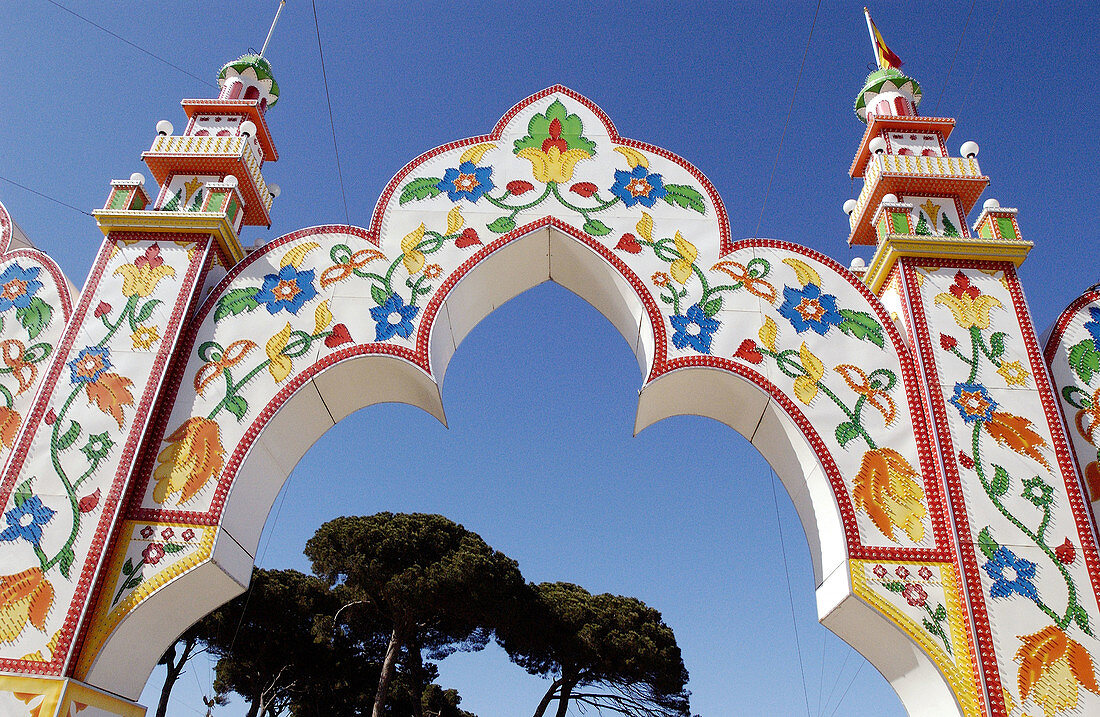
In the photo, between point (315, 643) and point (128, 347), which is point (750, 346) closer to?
point (128, 347)

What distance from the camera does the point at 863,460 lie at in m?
5.08

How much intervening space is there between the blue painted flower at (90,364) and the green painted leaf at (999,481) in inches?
239

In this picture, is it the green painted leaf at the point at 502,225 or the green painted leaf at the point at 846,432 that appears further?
the green painted leaf at the point at 502,225

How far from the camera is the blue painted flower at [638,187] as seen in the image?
6211 mm

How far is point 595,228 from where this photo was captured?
19.8ft

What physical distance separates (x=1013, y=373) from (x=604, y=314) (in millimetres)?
3047

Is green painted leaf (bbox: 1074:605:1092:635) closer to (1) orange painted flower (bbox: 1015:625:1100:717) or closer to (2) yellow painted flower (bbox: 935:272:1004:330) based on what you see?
(1) orange painted flower (bbox: 1015:625:1100:717)

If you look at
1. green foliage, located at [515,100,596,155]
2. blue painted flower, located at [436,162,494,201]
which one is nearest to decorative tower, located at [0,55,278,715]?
blue painted flower, located at [436,162,494,201]

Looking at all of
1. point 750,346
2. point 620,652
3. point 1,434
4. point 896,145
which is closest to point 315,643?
point 620,652

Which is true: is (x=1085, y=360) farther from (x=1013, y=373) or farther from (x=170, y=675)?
(x=170, y=675)

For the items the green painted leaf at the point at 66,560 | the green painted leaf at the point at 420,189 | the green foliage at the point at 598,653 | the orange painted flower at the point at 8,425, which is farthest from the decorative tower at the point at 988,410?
the green foliage at the point at 598,653

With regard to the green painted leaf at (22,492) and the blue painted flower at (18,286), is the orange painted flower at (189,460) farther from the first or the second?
the blue painted flower at (18,286)

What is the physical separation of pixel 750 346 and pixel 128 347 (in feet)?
14.8

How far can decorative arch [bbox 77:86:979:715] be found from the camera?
473 cm
